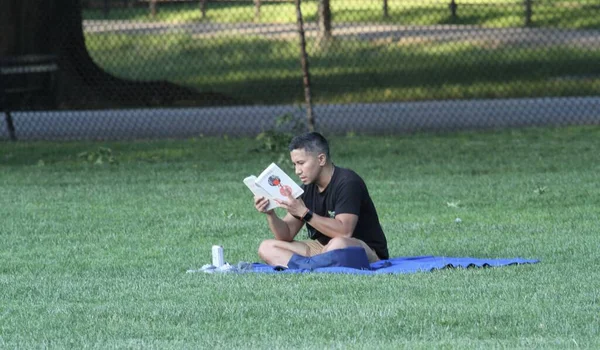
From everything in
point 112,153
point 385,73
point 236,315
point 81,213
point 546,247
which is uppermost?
point 236,315

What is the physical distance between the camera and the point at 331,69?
21109 millimetres

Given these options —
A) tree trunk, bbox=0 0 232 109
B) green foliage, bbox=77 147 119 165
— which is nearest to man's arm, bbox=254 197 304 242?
green foliage, bbox=77 147 119 165

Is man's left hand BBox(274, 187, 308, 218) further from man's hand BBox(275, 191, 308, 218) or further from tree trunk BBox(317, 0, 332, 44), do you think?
tree trunk BBox(317, 0, 332, 44)

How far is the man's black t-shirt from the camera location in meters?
7.15

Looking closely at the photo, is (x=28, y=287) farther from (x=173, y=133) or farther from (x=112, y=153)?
(x=173, y=133)

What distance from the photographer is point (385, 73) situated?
67.5 ft

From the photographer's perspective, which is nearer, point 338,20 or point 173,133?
point 173,133

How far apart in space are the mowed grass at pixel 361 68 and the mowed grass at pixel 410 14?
0.45 metres

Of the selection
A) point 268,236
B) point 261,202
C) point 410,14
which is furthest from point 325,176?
point 410,14

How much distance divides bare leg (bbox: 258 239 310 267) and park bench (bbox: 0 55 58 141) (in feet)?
27.4

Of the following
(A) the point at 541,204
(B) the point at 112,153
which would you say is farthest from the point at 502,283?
(B) the point at 112,153

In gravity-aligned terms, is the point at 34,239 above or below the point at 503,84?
above

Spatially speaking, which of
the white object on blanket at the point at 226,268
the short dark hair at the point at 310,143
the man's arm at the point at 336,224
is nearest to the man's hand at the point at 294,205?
the man's arm at the point at 336,224

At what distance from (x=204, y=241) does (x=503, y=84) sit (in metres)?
11.4
